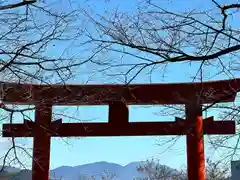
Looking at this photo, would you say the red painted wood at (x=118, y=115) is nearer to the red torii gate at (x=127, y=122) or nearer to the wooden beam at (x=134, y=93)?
the red torii gate at (x=127, y=122)

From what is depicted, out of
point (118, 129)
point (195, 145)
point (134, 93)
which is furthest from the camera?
point (118, 129)

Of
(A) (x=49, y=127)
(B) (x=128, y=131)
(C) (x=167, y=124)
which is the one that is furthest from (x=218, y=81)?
(A) (x=49, y=127)

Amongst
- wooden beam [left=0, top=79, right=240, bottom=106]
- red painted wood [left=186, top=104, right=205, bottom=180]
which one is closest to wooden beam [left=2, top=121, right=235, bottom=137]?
red painted wood [left=186, top=104, right=205, bottom=180]

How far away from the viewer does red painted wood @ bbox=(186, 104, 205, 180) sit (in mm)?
→ 6078

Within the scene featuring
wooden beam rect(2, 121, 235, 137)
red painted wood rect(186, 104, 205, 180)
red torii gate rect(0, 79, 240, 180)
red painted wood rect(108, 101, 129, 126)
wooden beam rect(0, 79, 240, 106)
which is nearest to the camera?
wooden beam rect(0, 79, 240, 106)

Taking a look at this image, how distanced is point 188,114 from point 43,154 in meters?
2.28

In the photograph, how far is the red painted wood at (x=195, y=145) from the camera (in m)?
6.08

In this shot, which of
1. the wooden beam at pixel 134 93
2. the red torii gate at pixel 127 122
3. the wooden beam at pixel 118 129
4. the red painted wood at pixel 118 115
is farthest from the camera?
the red painted wood at pixel 118 115

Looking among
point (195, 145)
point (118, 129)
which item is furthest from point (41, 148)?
point (195, 145)

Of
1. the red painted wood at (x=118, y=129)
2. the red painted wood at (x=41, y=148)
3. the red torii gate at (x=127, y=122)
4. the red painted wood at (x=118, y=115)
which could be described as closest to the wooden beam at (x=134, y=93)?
the red torii gate at (x=127, y=122)

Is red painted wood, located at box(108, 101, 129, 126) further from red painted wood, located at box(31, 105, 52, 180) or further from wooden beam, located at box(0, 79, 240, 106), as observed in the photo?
red painted wood, located at box(31, 105, 52, 180)

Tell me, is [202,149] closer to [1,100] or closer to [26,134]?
[26,134]

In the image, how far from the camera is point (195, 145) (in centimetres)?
610

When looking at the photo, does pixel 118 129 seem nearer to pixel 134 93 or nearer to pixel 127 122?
pixel 127 122
